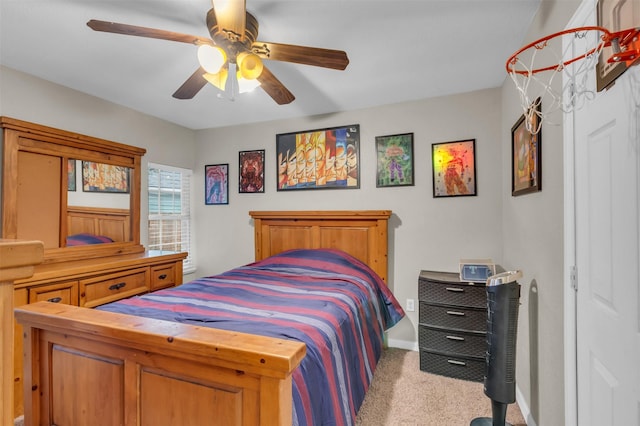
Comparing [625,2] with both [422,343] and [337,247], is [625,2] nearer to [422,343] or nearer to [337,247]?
[422,343]

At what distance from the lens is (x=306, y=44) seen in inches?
78.9

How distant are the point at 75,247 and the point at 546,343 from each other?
3520 mm

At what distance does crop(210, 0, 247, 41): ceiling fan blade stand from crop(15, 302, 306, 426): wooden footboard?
1.35 meters

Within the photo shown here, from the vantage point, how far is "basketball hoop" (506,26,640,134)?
83 cm

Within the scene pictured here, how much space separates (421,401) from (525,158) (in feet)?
5.88

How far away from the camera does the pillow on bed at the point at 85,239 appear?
8.61 feet

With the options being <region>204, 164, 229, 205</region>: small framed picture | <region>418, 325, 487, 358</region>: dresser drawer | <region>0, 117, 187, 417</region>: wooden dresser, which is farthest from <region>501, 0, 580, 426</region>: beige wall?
<region>204, 164, 229, 205</region>: small framed picture

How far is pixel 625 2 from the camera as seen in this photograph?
0.89 m

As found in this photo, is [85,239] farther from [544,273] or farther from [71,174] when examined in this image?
[544,273]

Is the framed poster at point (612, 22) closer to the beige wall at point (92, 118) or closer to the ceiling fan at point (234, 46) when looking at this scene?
the ceiling fan at point (234, 46)

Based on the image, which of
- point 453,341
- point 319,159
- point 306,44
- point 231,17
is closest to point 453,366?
point 453,341

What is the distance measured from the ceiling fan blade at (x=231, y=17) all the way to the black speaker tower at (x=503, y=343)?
1945 millimetres

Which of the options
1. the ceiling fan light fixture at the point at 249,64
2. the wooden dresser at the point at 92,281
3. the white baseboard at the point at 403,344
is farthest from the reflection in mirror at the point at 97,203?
the white baseboard at the point at 403,344

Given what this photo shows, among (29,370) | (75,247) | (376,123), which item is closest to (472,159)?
(376,123)
